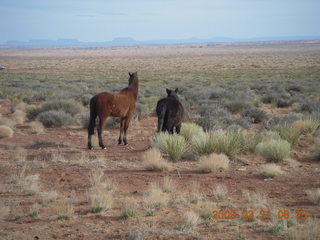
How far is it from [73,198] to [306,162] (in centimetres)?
563

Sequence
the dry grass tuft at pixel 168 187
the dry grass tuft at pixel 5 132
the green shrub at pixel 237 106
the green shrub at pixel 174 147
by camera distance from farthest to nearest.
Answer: the green shrub at pixel 237 106 < the dry grass tuft at pixel 5 132 < the green shrub at pixel 174 147 < the dry grass tuft at pixel 168 187

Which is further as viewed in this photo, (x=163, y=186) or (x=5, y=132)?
(x=5, y=132)

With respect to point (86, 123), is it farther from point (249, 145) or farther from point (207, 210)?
point (207, 210)

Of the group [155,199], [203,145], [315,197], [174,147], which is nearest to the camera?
[315,197]

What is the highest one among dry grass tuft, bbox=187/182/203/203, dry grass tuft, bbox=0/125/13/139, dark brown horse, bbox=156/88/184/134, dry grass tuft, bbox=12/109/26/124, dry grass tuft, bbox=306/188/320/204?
dark brown horse, bbox=156/88/184/134

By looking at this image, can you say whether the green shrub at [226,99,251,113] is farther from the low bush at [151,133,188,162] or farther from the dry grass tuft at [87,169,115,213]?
the dry grass tuft at [87,169,115,213]

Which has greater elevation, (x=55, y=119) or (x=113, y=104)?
(x=113, y=104)

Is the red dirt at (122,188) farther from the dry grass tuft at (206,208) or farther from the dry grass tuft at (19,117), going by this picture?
the dry grass tuft at (19,117)

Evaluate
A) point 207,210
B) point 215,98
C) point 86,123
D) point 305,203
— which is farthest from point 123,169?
point 215,98

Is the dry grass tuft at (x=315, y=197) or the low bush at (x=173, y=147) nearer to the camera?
the dry grass tuft at (x=315, y=197)

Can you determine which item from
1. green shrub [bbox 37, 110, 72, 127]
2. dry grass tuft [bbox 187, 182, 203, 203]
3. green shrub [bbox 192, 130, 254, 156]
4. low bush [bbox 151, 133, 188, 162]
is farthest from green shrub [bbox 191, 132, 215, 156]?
green shrub [bbox 37, 110, 72, 127]

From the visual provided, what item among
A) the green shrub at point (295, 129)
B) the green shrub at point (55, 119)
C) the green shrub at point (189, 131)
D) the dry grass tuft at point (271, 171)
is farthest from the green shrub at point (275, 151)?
the green shrub at point (55, 119)

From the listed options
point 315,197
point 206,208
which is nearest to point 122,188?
point 206,208

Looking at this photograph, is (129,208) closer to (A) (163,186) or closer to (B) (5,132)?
(A) (163,186)
